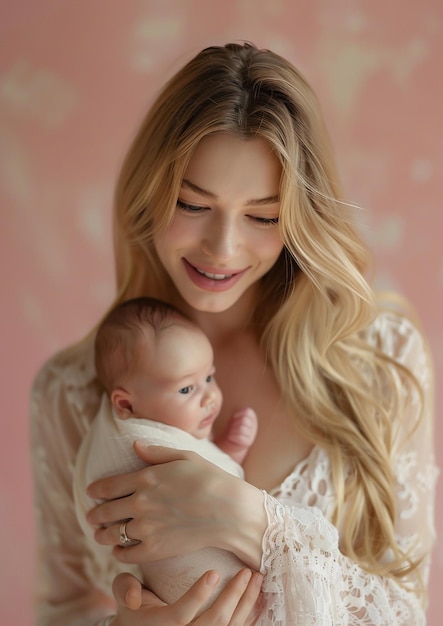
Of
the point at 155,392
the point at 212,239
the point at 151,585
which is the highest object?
the point at 212,239

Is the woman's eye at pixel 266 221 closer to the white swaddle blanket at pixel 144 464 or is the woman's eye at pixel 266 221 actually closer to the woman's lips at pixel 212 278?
the woman's lips at pixel 212 278

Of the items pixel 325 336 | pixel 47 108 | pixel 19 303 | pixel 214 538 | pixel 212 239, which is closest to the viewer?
pixel 214 538

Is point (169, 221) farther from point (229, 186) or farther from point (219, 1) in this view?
point (219, 1)

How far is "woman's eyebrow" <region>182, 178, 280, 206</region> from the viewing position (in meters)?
1.58

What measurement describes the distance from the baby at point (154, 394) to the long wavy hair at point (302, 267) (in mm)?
186

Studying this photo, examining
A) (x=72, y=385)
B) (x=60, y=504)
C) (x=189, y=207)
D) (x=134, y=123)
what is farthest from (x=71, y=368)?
(x=134, y=123)

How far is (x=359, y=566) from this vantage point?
5.51ft

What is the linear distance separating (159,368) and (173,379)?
3cm

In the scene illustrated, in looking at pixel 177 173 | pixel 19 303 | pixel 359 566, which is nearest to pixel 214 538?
pixel 359 566

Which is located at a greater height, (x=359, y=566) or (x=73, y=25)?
(x=73, y=25)

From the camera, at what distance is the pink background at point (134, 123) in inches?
93.0

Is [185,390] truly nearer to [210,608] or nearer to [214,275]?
[214,275]

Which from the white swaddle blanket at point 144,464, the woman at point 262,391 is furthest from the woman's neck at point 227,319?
the white swaddle blanket at point 144,464

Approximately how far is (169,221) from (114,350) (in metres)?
0.26
